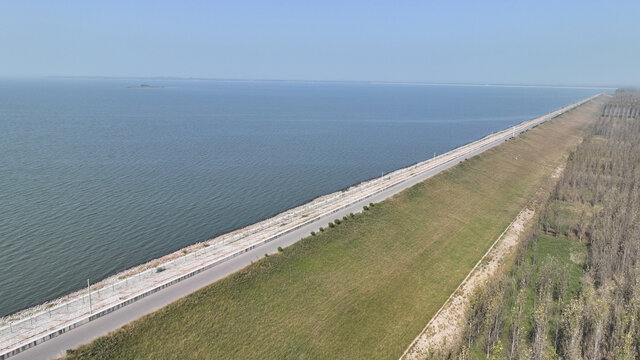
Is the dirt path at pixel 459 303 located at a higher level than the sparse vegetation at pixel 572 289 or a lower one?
lower

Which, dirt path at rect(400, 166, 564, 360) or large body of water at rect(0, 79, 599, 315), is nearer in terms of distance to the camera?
dirt path at rect(400, 166, 564, 360)

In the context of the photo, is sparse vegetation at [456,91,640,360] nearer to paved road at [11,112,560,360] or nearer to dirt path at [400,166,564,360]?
dirt path at [400,166,564,360]

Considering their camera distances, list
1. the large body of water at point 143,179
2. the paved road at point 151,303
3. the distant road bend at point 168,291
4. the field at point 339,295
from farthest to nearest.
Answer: the large body of water at point 143,179 < the field at point 339,295 < the distant road bend at point 168,291 < the paved road at point 151,303

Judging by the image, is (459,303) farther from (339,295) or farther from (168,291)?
(168,291)

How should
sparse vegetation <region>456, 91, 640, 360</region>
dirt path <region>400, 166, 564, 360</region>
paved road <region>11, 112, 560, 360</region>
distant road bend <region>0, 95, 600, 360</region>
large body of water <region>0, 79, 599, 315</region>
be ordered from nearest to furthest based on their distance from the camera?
paved road <region>11, 112, 560, 360</region> → distant road bend <region>0, 95, 600, 360</region> → sparse vegetation <region>456, 91, 640, 360</region> → dirt path <region>400, 166, 564, 360</region> → large body of water <region>0, 79, 599, 315</region>

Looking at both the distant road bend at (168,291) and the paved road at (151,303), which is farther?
the distant road bend at (168,291)

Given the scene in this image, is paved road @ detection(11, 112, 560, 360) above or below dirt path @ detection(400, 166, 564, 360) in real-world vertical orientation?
above

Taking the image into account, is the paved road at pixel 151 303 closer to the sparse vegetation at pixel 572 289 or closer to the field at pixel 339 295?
the field at pixel 339 295

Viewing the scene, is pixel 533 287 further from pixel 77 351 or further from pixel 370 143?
pixel 370 143

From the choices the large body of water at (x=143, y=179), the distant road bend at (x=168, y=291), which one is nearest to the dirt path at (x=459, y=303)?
the distant road bend at (x=168, y=291)

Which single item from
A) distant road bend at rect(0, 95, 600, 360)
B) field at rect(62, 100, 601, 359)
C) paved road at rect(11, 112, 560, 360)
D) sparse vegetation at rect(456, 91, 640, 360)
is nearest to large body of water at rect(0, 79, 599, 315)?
distant road bend at rect(0, 95, 600, 360)
